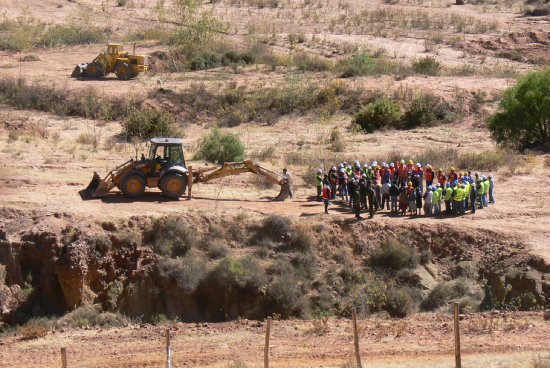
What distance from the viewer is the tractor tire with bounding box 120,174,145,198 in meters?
22.1

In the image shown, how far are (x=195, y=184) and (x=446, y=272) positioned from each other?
914 centimetres

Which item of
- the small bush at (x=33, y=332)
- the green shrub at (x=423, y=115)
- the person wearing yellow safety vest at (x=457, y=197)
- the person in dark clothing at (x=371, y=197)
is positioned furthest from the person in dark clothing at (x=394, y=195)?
the green shrub at (x=423, y=115)

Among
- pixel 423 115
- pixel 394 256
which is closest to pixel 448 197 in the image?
pixel 394 256

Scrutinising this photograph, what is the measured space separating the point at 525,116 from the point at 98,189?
743 inches

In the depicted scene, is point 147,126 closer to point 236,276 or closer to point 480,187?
point 236,276

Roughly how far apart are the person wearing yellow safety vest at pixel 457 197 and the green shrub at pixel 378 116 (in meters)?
12.6

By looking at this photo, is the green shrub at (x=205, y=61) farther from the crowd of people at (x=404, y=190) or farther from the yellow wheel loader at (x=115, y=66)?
the crowd of people at (x=404, y=190)

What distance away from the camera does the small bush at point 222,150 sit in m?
27.7

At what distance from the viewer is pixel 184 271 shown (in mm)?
19438

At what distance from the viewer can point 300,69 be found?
42.1 m

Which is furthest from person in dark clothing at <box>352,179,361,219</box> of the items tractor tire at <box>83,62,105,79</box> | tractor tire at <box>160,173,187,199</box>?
tractor tire at <box>83,62,105,79</box>

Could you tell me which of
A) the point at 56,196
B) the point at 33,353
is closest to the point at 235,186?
the point at 56,196

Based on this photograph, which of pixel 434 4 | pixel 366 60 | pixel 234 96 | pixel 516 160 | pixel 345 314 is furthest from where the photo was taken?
pixel 434 4

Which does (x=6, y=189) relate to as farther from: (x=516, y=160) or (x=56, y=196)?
(x=516, y=160)
